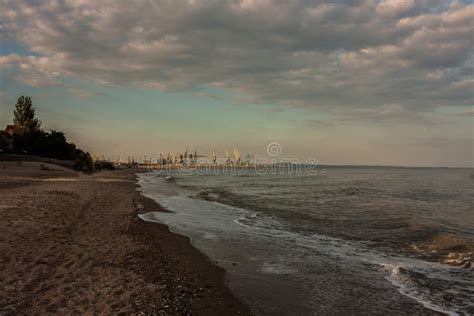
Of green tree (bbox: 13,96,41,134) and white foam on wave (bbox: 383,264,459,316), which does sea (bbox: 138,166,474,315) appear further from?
green tree (bbox: 13,96,41,134)

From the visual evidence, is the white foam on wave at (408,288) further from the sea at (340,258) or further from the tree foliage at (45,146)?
the tree foliage at (45,146)

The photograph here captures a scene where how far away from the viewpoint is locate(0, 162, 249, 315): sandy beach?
255 inches

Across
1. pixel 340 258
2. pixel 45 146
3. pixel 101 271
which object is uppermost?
pixel 45 146

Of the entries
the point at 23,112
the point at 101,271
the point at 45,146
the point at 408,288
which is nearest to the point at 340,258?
the point at 408,288

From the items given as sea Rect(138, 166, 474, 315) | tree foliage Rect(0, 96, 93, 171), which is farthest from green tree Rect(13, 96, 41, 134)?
sea Rect(138, 166, 474, 315)

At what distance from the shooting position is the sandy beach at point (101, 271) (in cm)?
648

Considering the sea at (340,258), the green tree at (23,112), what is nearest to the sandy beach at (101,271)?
the sea at (340,258)

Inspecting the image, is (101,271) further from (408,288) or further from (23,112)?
(23,112)

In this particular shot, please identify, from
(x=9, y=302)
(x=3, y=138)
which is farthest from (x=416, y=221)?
(x=3, y=138)

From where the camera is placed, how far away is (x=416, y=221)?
19.8 meters

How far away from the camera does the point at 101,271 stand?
8.43 meters

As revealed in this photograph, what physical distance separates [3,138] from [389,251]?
76412 millimetres

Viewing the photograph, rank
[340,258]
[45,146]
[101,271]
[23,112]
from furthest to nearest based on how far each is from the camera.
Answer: [23,112], [45,146], [340,258], [101,271]

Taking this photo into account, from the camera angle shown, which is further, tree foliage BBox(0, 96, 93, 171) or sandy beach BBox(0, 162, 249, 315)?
tree foliage BBox(0, 96, 93, 171)
